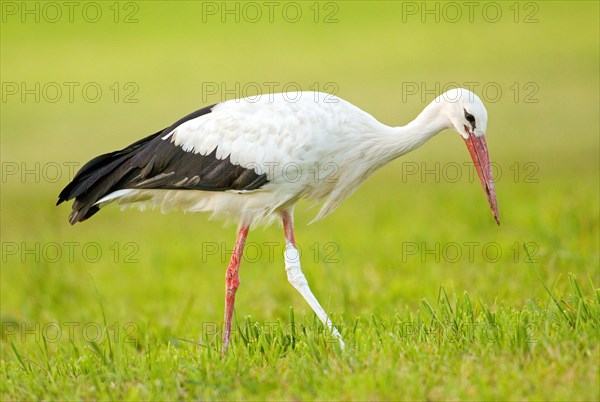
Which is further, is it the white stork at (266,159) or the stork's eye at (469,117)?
the white stork at (266,159)

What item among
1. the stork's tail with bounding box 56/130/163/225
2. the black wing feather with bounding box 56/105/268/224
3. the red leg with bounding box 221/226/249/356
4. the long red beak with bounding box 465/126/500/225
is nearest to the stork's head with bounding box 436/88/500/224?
the long red beak with bounding box 465/126/500/225

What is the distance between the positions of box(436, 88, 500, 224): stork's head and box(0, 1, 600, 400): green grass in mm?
760

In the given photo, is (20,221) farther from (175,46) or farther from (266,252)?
(175,46)

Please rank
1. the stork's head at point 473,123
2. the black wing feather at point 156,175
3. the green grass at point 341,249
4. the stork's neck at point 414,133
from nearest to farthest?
the green grass at point 341,249
the stork's head at point 473,123
the stork's neck at point 414,133
the black wing feather at point 156,175

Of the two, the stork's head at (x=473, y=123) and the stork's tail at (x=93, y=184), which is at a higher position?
the stork's head at (x=473, y=123)

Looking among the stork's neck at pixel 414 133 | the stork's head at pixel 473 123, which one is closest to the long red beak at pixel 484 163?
the stork's head at pixel 473 123

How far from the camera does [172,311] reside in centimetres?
905

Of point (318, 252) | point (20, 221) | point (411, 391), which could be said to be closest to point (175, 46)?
point (20, 221)

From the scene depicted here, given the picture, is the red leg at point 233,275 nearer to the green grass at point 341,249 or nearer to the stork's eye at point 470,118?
the green grass at point 341,249

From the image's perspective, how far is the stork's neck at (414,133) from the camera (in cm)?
624

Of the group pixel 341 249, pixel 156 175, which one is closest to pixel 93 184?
pixel 156 175

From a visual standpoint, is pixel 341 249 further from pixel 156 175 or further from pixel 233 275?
pixel 156 175

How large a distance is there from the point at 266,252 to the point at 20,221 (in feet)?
15.6

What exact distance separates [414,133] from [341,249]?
4.35 meters
